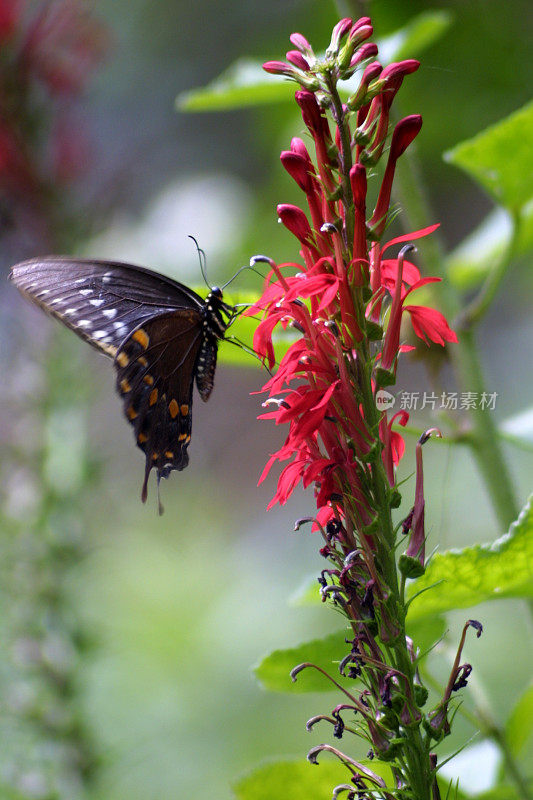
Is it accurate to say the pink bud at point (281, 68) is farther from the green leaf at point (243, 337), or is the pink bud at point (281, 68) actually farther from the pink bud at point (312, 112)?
the green leaf at point (243, 337)

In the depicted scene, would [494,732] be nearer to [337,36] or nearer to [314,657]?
[314,657]

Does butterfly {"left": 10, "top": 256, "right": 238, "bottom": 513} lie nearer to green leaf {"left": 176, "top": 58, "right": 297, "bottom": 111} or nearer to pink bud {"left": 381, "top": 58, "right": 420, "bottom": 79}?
green leaf {"left": 176, "top": 58, "right": 297, "bottom": 111}

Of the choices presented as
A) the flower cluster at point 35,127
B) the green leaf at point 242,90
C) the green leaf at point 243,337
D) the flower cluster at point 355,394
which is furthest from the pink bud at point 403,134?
the flower cluster at point 35,127

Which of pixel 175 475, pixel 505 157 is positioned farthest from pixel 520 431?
pixel 175 475

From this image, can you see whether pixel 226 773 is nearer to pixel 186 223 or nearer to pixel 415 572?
pixel 186 223

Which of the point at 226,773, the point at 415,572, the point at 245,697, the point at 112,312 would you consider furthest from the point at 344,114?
the point at 245,697
